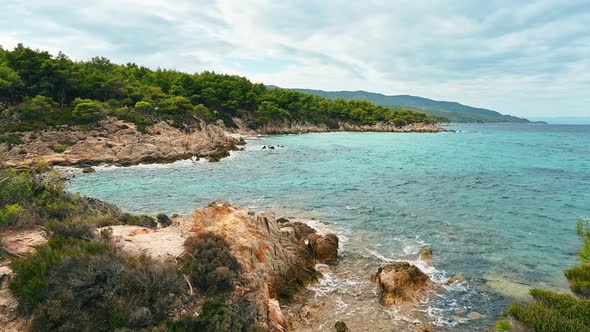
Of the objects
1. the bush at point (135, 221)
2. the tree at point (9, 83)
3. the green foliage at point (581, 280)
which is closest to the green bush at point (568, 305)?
the green foliage at point (581, 280)

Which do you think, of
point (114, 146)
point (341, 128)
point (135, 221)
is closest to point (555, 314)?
point (135, 221)

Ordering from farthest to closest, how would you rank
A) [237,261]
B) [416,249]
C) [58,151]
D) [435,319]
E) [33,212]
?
[58,151] < [416,249] < [33,212] < [435,319] < [237,261]

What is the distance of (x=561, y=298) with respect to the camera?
343 inches

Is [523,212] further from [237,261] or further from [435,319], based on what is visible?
[237,261]

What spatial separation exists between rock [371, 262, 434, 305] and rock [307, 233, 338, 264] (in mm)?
2481

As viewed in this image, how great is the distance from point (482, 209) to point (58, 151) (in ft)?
148

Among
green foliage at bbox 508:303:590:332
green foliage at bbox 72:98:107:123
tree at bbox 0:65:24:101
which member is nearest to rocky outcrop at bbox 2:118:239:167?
green foliage at bbox 72:98:107:123

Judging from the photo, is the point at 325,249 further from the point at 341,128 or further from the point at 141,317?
the point at 341,128

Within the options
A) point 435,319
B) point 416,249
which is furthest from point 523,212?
point 435,319

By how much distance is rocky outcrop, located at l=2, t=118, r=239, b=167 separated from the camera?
1512 inches

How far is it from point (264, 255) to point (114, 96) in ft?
208

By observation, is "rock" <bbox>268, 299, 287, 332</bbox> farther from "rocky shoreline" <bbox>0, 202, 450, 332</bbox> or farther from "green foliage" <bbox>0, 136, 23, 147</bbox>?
"green foliage" <bbox>0, 136, 23, 147</bbox>

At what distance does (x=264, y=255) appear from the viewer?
453 inches

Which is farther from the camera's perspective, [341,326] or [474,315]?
[474,315]
